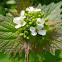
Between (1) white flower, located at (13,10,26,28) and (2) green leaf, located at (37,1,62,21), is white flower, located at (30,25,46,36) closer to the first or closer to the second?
(1) white flower, located at (13,10,26,28)

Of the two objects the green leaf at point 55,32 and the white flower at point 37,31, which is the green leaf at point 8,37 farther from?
the green leaf at point 55,32

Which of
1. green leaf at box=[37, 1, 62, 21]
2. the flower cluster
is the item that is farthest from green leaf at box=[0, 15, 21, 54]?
green leaf at box=[37, 1, 62, 21]

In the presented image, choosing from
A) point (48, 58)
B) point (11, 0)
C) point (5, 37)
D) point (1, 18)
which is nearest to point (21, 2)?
point (1, 18)

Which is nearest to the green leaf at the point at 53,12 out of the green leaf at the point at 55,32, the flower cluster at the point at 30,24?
the green leaf at the point at 55,32

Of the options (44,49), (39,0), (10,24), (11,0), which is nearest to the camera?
(44,49)

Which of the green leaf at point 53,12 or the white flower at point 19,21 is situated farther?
the green leaf at point 53,12

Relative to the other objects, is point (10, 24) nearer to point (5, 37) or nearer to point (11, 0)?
Answer: point (5, 37)

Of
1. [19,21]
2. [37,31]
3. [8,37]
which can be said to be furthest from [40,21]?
[8,37]

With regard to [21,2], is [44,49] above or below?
below
